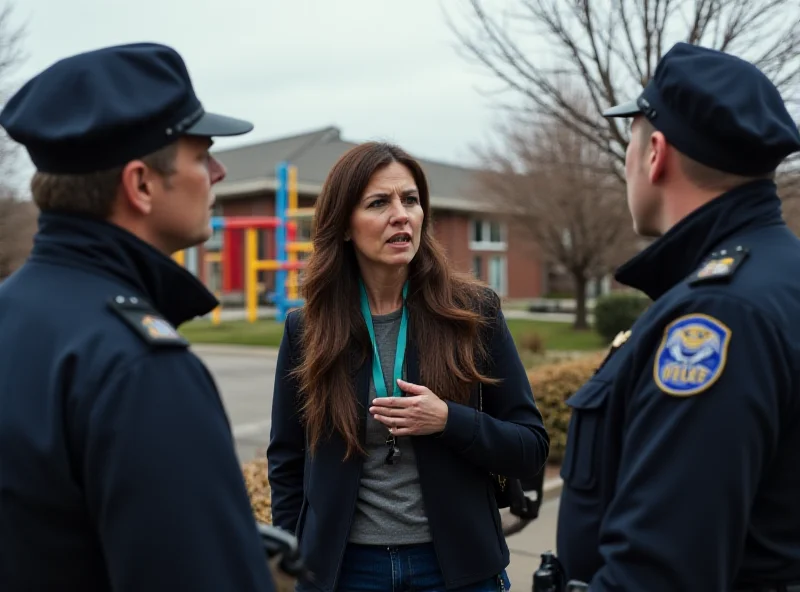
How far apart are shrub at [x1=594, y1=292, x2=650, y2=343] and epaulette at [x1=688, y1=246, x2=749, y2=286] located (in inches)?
708

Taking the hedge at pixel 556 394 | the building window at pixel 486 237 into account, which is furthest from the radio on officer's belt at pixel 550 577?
the building window at pixel 486 237

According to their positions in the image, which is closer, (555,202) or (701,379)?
(701,379)

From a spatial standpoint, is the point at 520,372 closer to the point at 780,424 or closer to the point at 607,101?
the point at 780,424

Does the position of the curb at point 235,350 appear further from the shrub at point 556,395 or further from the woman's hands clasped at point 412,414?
the woman's hands clasped at point 412,414

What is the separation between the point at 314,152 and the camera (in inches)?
1773

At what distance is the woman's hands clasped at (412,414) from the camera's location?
7.84ft

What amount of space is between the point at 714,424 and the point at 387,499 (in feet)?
4.08

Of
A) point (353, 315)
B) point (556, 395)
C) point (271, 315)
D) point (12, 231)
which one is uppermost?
point (12, 231)

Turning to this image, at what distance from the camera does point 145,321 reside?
1.32 m

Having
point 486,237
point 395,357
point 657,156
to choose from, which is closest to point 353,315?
point 395,357

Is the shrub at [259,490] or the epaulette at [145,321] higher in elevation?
the epaulette at [145,321]

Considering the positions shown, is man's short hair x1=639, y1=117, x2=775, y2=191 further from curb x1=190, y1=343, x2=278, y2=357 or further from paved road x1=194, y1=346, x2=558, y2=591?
curb x1=190, y1=343, x2=278, y2=357

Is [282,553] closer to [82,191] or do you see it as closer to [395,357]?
[82,191]

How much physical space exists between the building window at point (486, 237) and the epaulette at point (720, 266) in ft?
151
